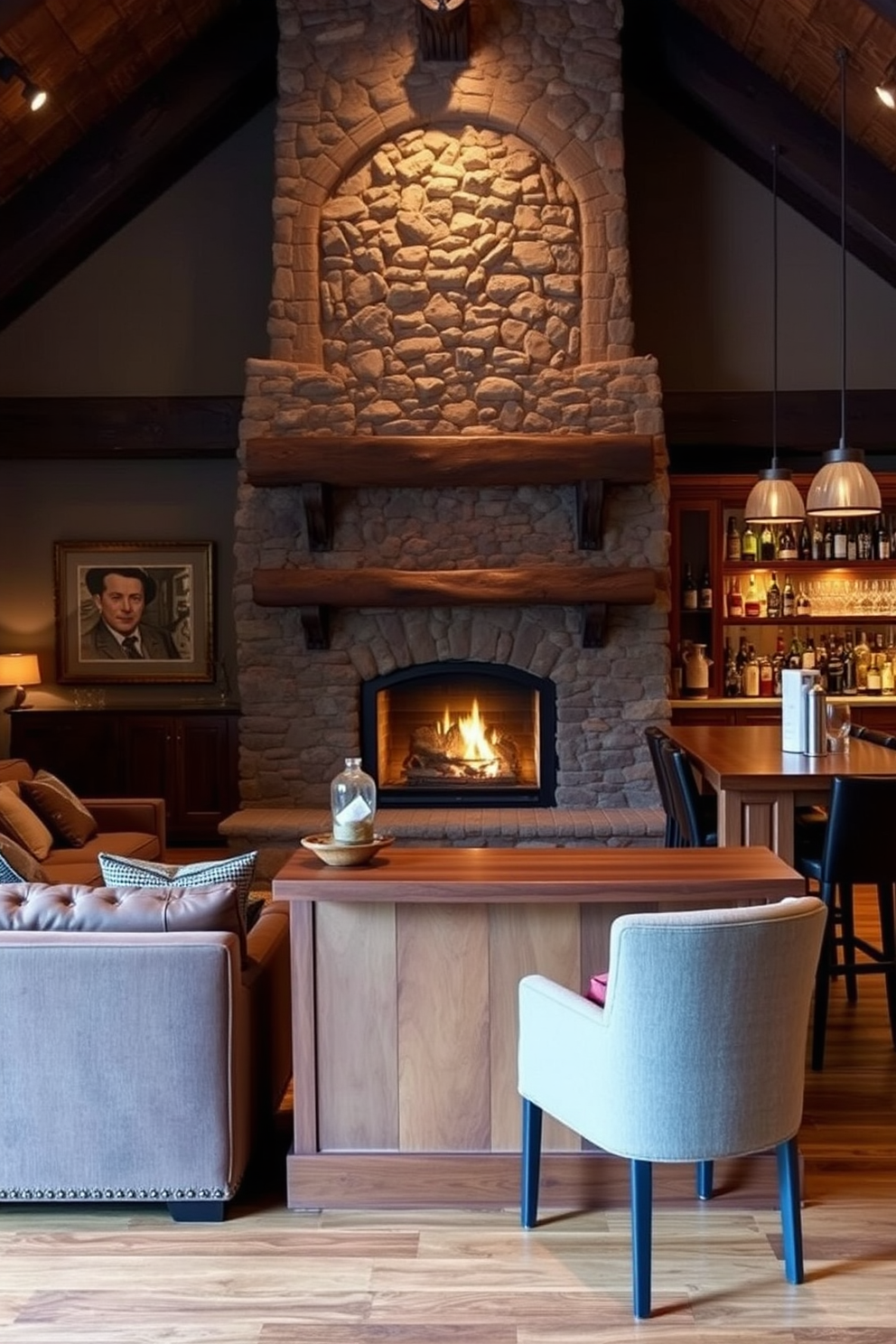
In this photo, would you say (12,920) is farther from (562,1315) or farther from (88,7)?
(88,7)

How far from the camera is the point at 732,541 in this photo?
26.1 feet

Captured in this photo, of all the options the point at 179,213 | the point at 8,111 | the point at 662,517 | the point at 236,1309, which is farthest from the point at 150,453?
the point at 236,1309

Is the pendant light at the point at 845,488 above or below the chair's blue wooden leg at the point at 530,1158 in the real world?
above

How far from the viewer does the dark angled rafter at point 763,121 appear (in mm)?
6746

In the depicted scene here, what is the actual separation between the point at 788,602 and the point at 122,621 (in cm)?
454

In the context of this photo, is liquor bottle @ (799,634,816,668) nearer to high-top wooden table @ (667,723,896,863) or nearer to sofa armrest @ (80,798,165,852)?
high-top wooden table @ (667,723,896,863)

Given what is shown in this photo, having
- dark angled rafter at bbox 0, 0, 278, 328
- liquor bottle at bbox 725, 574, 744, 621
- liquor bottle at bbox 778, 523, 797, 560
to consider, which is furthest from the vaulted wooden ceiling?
liquor bottle at bbox 725, 574, 744, 621

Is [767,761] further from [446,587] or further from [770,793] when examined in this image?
[446,587]

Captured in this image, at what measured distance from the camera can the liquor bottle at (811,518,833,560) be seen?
26.0 feet

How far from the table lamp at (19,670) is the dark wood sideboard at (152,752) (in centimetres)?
20

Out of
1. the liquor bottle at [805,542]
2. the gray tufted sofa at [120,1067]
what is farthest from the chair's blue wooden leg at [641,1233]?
the liquor bottle at [805,542]

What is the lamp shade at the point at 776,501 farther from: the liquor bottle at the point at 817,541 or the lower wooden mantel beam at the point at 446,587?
the liquor bottle at the point at 817,541

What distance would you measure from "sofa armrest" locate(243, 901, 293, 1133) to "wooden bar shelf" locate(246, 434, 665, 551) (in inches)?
138

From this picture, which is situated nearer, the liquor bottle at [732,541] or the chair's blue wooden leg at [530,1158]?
the chair's blue wooden leg at [530,1158]
